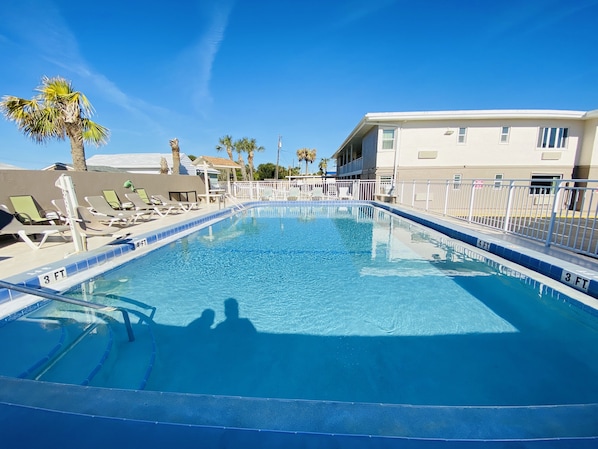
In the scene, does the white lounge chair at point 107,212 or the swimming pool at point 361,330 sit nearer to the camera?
the swimming pool at point 361,330

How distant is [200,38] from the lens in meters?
12.5

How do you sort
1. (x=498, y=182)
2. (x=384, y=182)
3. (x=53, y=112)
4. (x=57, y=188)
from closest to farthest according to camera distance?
(x=57, y=188)
(x=53, y=112)
(x=498, y=182)
(x=384, y=182)

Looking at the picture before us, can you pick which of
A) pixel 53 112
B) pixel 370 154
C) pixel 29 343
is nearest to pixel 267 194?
pixel 370 154

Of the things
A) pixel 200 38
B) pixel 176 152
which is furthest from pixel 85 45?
pixel 176 152

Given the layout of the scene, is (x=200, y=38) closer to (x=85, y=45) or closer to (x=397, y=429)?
(x=85, y=45)

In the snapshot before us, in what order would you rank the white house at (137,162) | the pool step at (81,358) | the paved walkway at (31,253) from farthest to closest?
1. the white house at (137,162)
2. the paved walkway at (31,253)
3. the pool step at (81,358)

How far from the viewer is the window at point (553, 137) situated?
14.2 metres

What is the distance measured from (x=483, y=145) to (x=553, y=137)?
12.5 feet

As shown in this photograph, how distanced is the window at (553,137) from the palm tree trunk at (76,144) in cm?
2169

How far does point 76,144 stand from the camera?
384 inches

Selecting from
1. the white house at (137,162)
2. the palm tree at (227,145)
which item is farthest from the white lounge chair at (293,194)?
the palm tree at (227,145)

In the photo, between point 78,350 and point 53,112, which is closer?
point 78,350

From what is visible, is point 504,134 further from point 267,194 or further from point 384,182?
point 267,194

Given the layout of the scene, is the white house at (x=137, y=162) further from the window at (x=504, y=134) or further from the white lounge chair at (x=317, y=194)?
the window at (x=504, y=134)
